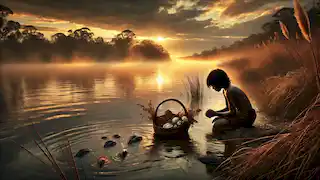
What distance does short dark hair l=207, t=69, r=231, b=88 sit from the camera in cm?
321

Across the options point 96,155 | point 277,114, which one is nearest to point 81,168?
point 96,155

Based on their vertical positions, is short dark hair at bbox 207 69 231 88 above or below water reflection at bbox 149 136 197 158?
above

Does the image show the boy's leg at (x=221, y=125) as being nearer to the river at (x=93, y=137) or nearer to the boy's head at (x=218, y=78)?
the river at (x=93, y=137)

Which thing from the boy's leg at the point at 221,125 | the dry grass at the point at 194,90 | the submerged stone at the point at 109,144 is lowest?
the submerged stone at the point at 109,144

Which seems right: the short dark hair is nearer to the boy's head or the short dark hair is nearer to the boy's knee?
the boy's head

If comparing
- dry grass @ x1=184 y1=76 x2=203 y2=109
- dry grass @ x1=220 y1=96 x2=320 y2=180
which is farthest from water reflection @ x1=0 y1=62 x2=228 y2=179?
dry grass @ x1=220 y1=96 x2=320 y2=180

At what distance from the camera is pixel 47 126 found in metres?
4.29

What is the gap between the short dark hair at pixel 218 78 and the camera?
10.5 feet

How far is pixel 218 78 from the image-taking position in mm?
3229

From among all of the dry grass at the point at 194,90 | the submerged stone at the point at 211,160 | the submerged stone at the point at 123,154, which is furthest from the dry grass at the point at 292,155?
the dry grass at the point at 194,90

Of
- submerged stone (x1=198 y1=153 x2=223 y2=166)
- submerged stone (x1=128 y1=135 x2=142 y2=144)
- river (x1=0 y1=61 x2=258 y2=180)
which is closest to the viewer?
river (x1=0 y1=61 x2=258 y2=180)

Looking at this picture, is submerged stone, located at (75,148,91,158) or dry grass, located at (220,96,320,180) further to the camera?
submerged stone, located at (75,148,91,158)

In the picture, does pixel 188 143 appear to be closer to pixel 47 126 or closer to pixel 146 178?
pixel 146 178

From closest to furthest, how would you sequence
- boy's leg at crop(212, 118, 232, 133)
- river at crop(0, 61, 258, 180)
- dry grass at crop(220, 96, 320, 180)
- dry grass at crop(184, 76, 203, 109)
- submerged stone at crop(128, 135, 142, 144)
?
dry grass at crop(220, 96, 320, 180) → river at crop(0, 61, 258, 180) → boy's leg at crop(212, 118, 232, 133) → submerged stone at crop(128, 135, 142, 144) → dry grass at crop(184, 76, 203, 109)
